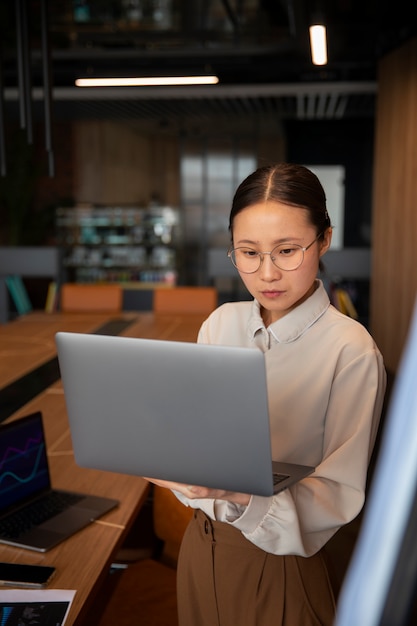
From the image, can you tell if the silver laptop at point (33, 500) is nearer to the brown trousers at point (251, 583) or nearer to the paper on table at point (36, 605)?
the paper on table at point (36, 605)

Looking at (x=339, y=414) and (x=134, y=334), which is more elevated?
(x=339, y=414)

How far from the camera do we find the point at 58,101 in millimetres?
8469

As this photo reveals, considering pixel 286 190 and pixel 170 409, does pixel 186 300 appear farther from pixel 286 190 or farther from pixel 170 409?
pixel 170 409

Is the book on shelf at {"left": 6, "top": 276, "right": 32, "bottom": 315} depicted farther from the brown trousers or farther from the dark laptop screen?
the brown trousers

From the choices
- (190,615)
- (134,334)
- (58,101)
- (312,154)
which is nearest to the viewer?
(190,615)

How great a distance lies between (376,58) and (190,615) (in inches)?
262

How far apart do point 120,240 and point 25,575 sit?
881cm

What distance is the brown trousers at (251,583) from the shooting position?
1259mm

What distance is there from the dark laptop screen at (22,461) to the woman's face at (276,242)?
844 mm

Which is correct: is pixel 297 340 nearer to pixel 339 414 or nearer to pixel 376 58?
pixel 339 414

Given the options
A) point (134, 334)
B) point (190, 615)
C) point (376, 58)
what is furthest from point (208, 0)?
point (190, 615)

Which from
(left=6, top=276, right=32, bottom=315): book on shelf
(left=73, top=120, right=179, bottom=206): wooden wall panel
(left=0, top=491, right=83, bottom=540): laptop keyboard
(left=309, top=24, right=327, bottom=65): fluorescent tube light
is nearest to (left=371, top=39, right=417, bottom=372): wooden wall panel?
(left=309, top=24, right=327, bottom=65): fluorescent tube light

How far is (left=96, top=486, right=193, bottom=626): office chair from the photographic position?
213 centimetres

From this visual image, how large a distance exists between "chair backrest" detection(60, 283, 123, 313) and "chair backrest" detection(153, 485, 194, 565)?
3.65m
